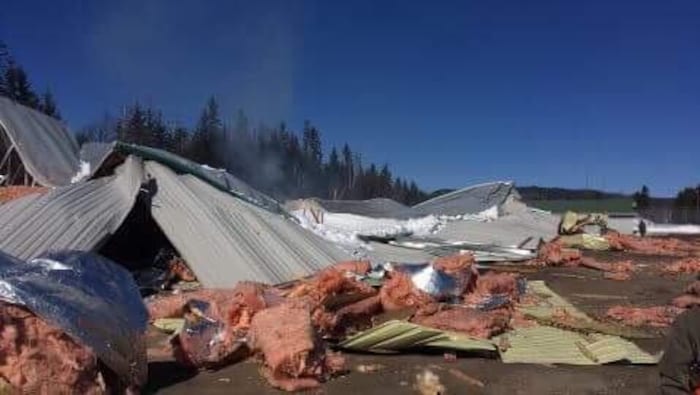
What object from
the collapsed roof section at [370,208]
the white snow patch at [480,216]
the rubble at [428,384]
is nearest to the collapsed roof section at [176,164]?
the collapsed roof section at [370,208]

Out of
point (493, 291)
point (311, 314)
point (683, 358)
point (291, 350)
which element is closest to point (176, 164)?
point (493, 291)

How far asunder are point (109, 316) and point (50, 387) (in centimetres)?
73

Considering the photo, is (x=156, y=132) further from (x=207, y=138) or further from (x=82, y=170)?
(x=82, y=170)

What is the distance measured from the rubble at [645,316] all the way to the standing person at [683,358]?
6.88 m

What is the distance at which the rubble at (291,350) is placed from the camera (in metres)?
7.00

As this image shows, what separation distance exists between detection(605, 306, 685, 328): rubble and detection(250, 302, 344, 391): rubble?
16.0 ft

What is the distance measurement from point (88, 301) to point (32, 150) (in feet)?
42.3

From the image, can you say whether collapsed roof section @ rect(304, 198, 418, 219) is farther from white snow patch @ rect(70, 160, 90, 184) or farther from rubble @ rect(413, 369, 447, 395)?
rubble @ rect(413, 369, 447, 395)

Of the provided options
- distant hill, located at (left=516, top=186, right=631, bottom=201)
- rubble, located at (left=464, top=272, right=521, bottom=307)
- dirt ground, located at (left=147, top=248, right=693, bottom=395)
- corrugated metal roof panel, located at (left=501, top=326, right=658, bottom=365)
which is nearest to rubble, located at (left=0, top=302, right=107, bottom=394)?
dirt ground, located at (left=147, top=248, right=693, bottom=395)

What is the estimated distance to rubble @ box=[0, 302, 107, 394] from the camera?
555 centimetres

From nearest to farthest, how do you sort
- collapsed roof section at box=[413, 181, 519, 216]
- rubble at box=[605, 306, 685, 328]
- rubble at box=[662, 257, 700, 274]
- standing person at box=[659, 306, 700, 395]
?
standing person at box=[659, 306, 700, 395] → rubble at box=[605, 306, 685, 328] → rubble at box=[662, 257, 700, 274] → collapsed roof section at box=[413, 181, 519, 216]

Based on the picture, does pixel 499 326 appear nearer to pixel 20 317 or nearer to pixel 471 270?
pixel 471 270

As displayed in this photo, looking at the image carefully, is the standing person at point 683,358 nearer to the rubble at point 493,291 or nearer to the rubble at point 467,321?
the rubble at point 467,321

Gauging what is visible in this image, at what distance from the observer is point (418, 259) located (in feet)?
54.4
